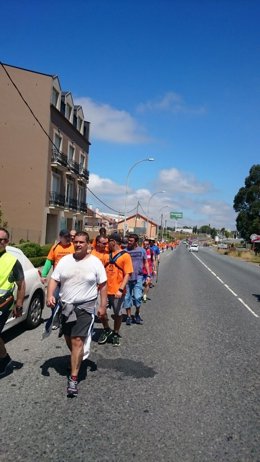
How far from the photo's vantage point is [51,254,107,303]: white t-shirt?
Answer: 15.9 feet

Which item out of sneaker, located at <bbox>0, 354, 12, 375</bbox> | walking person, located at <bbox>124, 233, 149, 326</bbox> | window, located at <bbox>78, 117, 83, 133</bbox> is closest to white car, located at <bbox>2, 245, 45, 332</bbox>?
walking person, located at <bbox>124, 233, 149, 326</bbox>

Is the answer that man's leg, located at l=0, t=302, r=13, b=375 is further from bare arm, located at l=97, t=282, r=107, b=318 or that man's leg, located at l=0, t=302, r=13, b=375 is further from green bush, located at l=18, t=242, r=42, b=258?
green bush, located at l=18, t=242, r=42, b=258

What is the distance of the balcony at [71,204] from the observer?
41.5 metres

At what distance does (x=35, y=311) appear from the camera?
7.80 meters

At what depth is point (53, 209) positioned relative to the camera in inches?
1489

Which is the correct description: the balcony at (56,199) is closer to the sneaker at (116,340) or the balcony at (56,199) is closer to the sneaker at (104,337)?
the sneaker at (104,337)

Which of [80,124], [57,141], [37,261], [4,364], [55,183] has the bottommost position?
[4,364]

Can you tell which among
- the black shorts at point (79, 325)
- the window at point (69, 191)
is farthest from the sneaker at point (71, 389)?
the window at point (69, 191)

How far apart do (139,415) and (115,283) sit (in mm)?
2801

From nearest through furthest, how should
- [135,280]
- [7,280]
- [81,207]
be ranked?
1. [7,280]
2. [135,280]
3. [81,207]

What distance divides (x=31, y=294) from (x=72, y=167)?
35.5 m

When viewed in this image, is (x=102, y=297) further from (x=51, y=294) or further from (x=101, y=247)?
(x=101, y=247)

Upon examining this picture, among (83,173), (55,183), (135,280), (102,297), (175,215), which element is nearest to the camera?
(102,297)

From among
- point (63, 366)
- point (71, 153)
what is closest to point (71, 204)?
point (71, 153)
